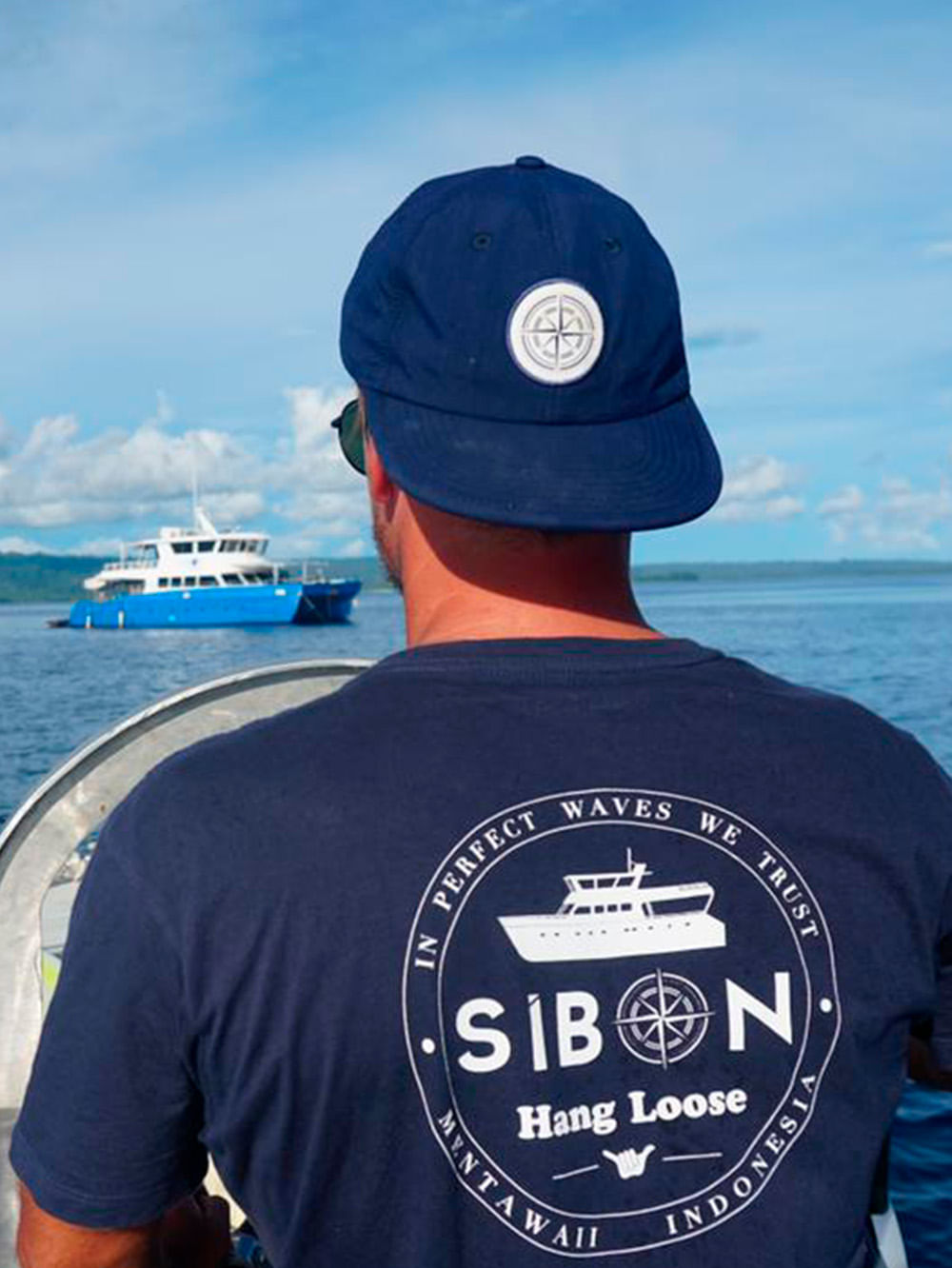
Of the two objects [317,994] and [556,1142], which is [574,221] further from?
[556,1142]

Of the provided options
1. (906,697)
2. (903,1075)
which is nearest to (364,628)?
(906,697)

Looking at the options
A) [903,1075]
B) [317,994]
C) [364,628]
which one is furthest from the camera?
[364,628]

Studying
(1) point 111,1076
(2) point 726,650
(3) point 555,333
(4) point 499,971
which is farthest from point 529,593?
(2) point 726,650

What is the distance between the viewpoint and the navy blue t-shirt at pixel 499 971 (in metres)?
1.30

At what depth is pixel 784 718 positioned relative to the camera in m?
1.45

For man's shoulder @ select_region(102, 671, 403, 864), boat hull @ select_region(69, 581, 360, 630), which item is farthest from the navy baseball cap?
boat hull @ select_region(69, 581, 360, 630)

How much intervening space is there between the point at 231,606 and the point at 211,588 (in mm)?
1948

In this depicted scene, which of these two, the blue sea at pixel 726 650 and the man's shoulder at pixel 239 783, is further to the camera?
the blue sea at pixel 726 650

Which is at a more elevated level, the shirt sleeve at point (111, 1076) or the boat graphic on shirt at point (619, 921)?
the boat graphic on shirt at point (619, 921)

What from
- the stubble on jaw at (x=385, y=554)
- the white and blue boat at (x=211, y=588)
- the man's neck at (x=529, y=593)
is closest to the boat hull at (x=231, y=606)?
the white and blue boat at (x=211, y=588)

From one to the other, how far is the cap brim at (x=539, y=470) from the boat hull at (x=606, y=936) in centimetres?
38

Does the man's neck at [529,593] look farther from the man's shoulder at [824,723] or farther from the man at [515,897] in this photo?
the man's shoulder at [824,723]

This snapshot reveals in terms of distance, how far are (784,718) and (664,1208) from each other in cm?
49

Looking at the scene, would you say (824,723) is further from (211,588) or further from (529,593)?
Answer: (211,588)
